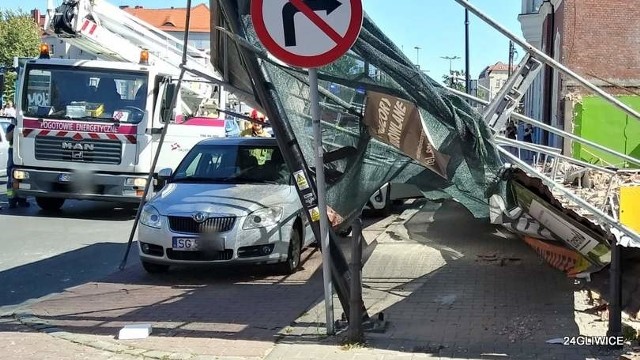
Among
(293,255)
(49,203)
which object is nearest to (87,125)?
(49,203)

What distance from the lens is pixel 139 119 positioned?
44.3ft

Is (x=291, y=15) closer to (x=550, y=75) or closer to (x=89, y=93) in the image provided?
(x=89, y=93)

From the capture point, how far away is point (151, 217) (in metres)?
8.49

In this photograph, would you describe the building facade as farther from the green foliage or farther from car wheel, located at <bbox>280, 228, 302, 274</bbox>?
the green foliage

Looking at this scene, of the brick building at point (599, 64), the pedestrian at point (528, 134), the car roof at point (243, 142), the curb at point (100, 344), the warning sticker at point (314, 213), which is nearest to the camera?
the curb at point (100, 344)

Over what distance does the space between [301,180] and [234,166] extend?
12.0ft

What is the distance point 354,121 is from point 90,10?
1004 centimetres

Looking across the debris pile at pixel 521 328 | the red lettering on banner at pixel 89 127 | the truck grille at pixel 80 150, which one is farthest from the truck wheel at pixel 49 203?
the debris pile at pixel 521 328

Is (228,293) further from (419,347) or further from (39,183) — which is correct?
(39,183)

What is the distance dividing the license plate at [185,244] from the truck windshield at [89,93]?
5.86 m

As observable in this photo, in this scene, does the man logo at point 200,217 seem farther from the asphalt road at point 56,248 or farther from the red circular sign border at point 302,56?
the red circular sign border at point 302,56

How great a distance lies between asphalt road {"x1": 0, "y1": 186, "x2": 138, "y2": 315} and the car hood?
139 cm

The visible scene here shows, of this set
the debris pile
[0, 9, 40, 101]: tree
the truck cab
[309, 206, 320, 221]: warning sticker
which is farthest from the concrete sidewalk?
[0, 9, 40, 101]: tree

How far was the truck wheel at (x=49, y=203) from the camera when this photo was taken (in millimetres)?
14555
